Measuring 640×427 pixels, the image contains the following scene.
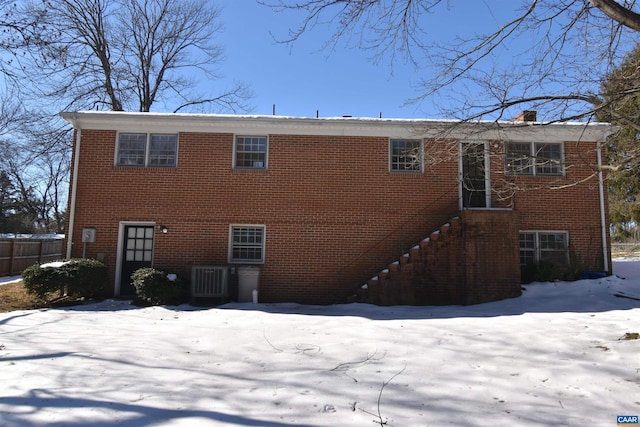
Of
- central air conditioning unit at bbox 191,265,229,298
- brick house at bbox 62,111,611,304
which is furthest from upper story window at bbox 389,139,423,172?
central air conditioning unit at bbox 191,265,229,298

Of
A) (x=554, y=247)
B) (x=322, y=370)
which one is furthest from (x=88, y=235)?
(x=554, y=247)

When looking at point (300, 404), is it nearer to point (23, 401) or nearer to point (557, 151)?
point (23, 401)

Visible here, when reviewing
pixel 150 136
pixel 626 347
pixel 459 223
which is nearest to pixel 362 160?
pixel 459 223

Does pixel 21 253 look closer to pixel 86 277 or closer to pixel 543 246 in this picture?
pixel 86 277

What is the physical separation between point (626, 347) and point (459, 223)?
5.65 meters

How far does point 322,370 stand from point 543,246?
9.66 m

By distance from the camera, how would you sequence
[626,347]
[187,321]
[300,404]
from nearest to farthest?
[300,404]
[626,347]
[187,321]

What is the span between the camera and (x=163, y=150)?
1216 centimetres

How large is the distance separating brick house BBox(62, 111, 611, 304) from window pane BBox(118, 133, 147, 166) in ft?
0.10

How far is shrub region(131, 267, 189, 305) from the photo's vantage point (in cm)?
1031

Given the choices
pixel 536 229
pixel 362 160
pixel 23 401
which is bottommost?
pixel 23 401

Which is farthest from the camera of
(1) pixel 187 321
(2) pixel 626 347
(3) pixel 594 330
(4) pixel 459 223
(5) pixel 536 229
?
(5) pixel 536 229

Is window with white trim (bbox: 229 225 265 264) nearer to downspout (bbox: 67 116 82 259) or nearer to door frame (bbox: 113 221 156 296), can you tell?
door frame (bbox: 113 221 156 296)

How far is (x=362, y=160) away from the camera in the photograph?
1210cm
